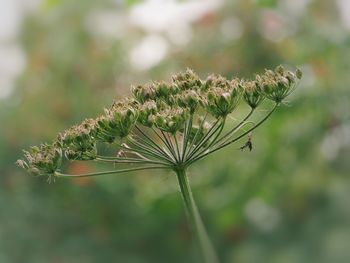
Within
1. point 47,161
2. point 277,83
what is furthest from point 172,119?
point 47,161

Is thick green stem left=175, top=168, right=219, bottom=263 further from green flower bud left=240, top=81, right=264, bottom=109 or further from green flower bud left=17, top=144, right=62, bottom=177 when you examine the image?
green flower bud left=17, top=144, right=62, bottom=177

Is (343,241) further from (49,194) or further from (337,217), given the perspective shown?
(49,194)

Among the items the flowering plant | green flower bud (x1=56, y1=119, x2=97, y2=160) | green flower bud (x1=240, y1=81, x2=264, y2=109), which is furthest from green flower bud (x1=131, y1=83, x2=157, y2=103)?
green flower bud (x1=240, y1=81, x2=264, y2=109)

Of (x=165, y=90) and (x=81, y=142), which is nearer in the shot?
(x=81, y=142)

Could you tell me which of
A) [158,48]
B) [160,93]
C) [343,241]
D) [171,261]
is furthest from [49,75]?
[160,93]

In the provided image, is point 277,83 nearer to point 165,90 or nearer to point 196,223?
point 165,90

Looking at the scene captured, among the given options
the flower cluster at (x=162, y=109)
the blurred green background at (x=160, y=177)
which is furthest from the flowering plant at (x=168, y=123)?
the blurred green background at (x=160, y=177)
